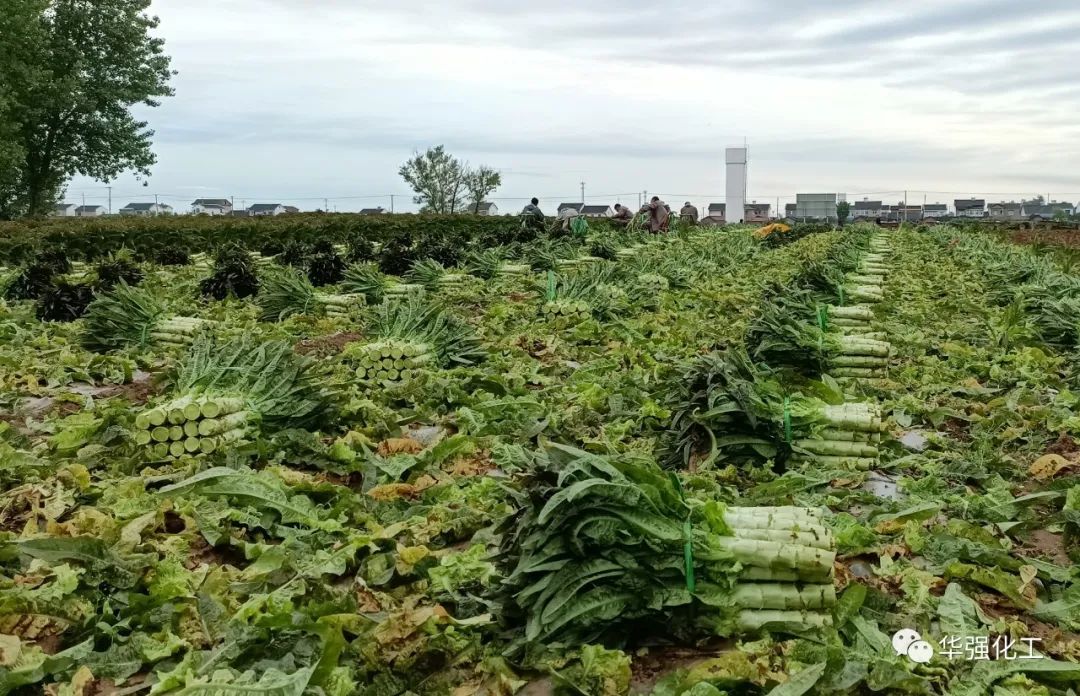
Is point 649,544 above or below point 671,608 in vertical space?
above

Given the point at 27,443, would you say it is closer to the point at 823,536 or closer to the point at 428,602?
the point at 428,602

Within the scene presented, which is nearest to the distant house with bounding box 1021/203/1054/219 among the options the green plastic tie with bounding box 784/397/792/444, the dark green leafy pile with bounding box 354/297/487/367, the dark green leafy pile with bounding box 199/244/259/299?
the dark green leafy pile with bounding box 199/244/259/299

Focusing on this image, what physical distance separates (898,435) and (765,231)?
3361 centimetres

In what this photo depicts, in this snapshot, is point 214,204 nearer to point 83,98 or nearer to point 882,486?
point 83,98

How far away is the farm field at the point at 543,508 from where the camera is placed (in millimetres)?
3617

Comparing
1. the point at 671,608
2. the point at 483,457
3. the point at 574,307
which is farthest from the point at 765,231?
the point at 671,608

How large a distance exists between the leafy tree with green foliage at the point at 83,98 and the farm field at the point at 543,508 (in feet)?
104

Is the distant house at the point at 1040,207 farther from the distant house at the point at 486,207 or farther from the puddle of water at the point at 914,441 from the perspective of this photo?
the puddle of water at the point at 914,441

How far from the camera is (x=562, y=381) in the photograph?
9.05 metres

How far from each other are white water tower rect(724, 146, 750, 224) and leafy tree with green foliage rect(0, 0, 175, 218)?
35.4 meters

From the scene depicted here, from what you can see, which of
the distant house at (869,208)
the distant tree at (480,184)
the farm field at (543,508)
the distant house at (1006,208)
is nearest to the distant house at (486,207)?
the distant tree at (480,184)

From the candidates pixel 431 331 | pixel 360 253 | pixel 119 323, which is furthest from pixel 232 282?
pixel 431 331

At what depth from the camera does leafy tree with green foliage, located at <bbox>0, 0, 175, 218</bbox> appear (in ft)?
125

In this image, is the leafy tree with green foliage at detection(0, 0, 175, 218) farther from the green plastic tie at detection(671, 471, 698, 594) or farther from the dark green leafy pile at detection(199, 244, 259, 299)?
the green plastic tie at detection(671, 471, 698, 594)
